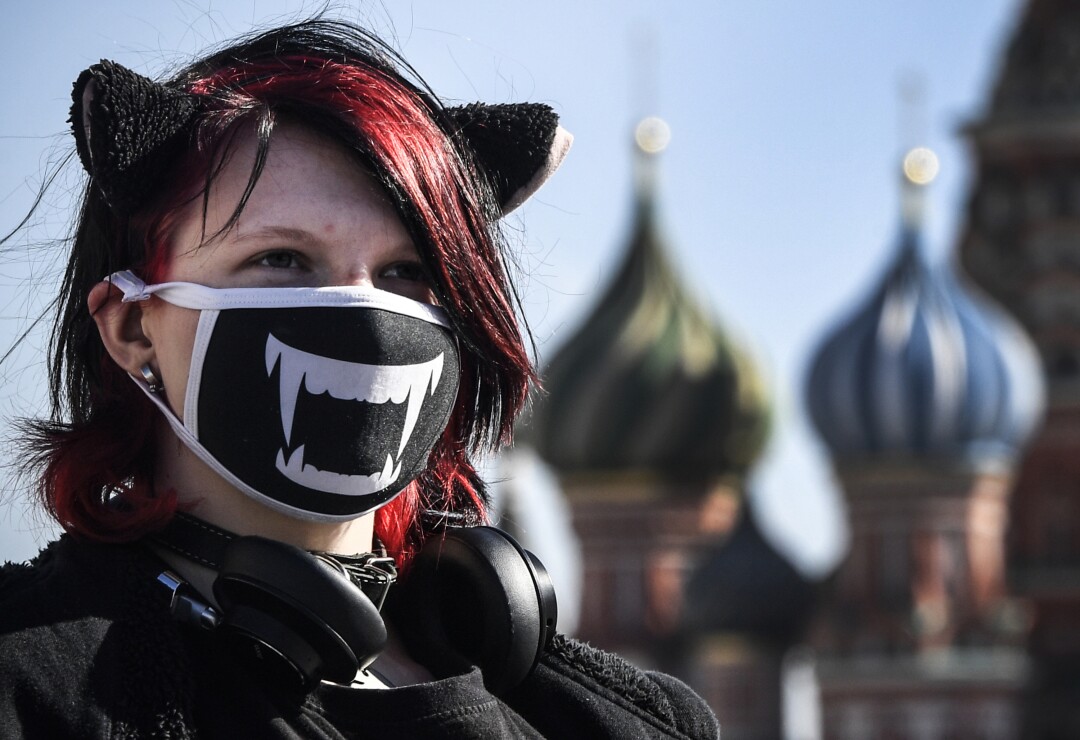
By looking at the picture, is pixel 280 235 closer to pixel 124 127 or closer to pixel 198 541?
pixel 124 127

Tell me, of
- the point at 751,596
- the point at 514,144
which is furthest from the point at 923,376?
the point at 514,144

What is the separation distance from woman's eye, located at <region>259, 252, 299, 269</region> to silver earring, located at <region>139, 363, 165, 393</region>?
0.17 metres

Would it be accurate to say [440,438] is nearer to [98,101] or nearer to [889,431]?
[98,101]

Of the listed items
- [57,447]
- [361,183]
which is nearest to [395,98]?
[361,183]

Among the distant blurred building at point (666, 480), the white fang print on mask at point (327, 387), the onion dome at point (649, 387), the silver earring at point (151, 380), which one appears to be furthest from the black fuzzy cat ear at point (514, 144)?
the onion dome at point (649, 387)

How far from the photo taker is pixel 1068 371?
1389 inches

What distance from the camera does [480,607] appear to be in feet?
8.67

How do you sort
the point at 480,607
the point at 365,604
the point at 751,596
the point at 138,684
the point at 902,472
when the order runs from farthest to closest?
the point at 751,596 → the point at 902,472 → the point at 480,607 → the point at 365,604 → the point at 138,684

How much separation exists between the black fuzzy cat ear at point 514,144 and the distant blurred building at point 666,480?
33.3 metres

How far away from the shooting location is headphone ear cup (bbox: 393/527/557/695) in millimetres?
2619

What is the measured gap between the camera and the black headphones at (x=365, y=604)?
2336 millimetres

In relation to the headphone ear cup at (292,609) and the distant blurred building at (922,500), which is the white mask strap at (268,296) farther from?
the distant blurred building at (922,500)

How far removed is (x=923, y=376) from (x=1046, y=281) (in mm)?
2181

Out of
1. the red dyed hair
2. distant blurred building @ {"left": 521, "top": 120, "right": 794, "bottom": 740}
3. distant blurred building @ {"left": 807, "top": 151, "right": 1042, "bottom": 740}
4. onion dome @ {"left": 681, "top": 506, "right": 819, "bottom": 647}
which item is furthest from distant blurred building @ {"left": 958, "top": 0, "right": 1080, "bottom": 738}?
the red dyed hair
